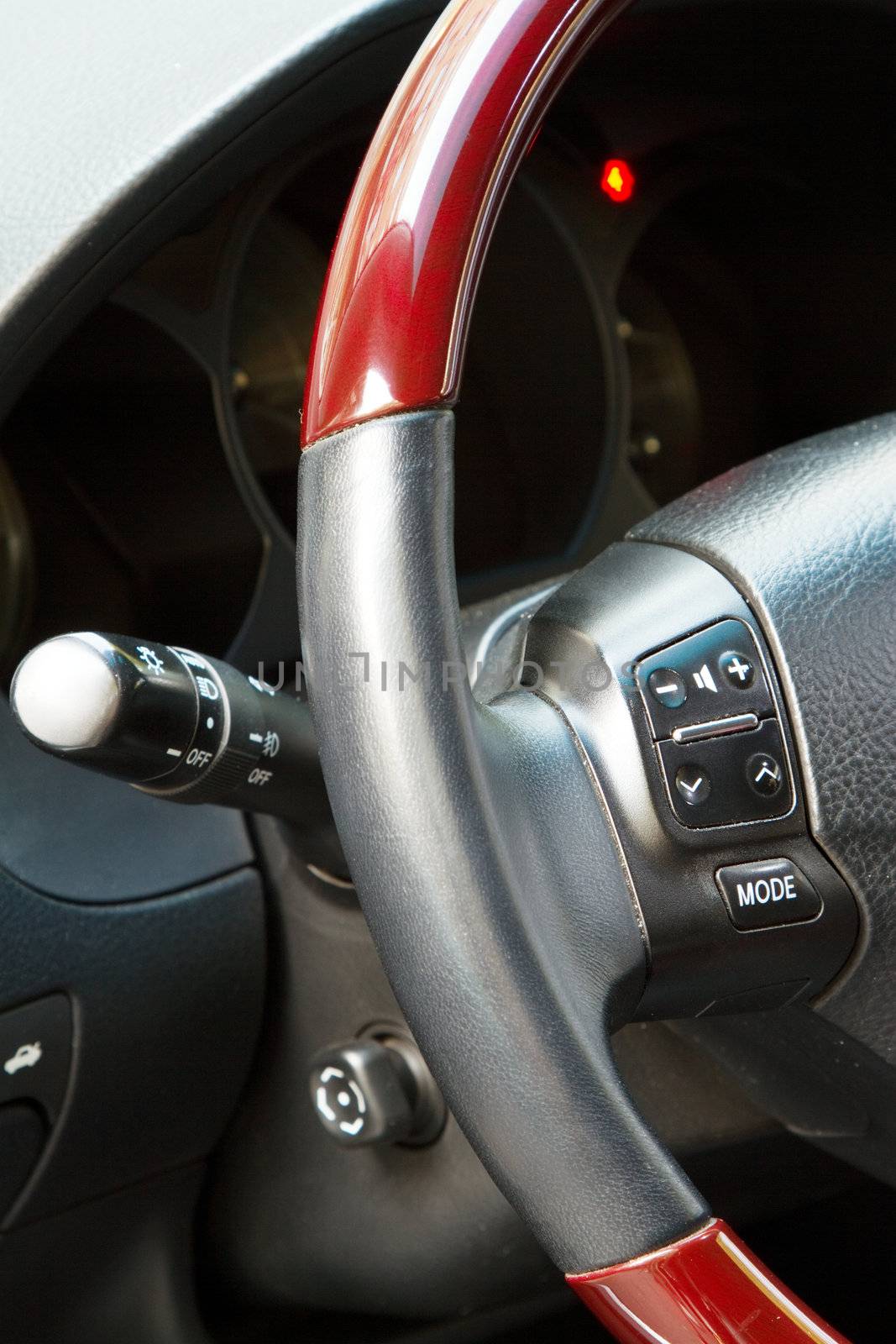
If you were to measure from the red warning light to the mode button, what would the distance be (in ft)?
2.45

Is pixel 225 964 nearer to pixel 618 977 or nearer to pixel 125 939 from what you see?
pixel 125 939

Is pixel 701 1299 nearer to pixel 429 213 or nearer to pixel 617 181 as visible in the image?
pixel 429 213

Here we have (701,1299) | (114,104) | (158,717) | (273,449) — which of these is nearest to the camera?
(701,1299)

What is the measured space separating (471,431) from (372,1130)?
69cm

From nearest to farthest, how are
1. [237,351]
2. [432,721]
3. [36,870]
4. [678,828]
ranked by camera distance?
[432,721] < [678,828] < [36,870] < [237,351]

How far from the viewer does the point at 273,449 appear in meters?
1.22

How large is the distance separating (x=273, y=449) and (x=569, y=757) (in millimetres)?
664

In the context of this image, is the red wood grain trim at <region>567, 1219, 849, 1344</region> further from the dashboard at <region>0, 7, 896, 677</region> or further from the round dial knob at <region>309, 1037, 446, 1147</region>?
the dashboard at <region>0, 7, 896, 677</region>

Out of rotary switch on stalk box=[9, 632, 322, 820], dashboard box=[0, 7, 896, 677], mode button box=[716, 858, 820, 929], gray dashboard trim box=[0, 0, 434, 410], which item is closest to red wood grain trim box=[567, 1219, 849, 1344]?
mode button box=[716, 858, 820, 929]

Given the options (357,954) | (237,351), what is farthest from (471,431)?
(357,954)

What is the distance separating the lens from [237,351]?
1214mm

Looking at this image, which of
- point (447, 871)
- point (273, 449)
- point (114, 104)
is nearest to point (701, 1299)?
point (447, 871)

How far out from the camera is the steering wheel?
515 millimetres

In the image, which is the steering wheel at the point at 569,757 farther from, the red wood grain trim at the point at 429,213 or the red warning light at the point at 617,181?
the red warning light at the point at 617,181
